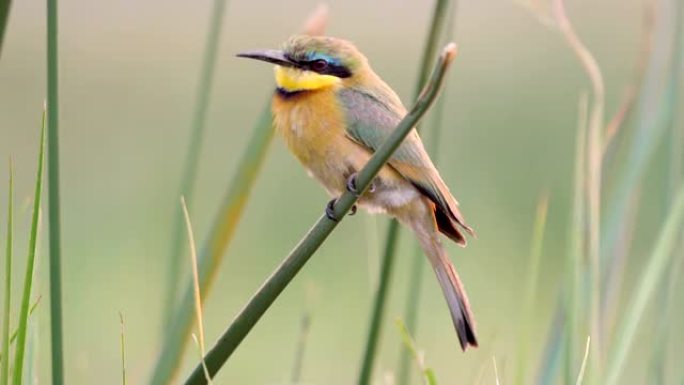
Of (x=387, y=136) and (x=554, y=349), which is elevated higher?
(x=387, y=136)

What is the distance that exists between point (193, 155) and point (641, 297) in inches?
20.6

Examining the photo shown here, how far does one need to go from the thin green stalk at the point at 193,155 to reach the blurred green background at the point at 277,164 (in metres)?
1.06

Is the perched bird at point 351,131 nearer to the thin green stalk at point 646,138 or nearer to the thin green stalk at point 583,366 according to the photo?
the thin green stalk at point 646,138

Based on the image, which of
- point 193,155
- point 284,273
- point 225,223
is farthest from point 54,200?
point 193,155

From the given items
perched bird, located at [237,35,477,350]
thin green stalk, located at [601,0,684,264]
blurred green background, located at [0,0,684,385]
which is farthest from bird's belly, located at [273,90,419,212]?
blurred green background, located at [0,0,684,385]

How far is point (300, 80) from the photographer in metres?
1.75

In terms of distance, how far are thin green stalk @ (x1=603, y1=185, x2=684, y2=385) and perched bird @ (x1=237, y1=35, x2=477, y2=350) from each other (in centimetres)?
28

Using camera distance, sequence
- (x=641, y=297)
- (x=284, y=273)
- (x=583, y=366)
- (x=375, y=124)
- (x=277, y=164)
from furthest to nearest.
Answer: (x=277, y=164)
(x=375, y=124)
(x=641, y=297)
(x=583, y=366)
(x=284, y=273)

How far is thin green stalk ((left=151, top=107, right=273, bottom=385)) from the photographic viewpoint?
139 cm

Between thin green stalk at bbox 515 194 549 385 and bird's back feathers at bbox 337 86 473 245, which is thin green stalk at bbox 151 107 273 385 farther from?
thin green stalk at bbox 515 194 549 385

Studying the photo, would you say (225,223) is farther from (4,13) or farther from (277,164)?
(277,164)

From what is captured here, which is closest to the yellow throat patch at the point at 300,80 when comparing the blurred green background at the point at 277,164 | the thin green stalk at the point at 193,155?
the thin green stalk at the point at 193,155

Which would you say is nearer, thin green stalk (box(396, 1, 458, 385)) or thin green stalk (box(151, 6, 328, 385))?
thin green stalk (box(151, 6, 328, 385))

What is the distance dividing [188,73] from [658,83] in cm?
429
